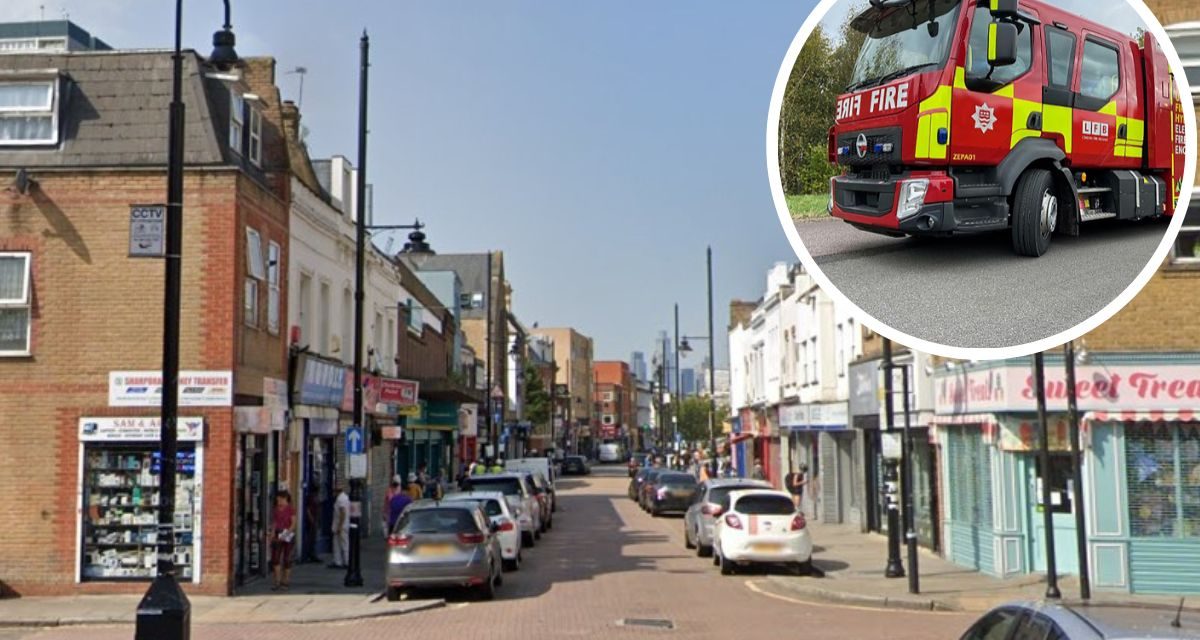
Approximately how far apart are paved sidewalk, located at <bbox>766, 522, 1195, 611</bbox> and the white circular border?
13.8m

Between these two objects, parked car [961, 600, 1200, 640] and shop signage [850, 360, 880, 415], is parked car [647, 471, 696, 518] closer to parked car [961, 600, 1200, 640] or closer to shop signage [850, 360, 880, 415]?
shop signage [850, 360, 880, 415]

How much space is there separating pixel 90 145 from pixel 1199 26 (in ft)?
53.0

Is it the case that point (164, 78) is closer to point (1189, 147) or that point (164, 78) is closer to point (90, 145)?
point (90, 145)

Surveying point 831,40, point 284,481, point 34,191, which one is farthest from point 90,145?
Result: point 831,40

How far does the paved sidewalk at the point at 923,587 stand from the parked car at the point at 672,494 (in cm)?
1728

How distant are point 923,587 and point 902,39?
60.6 ft

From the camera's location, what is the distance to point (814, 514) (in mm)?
38031

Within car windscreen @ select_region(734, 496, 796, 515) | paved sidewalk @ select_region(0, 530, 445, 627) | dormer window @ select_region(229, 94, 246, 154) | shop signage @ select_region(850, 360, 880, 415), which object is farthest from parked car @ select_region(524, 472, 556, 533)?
dormer window @ select_region(229, 94, 246, 154)

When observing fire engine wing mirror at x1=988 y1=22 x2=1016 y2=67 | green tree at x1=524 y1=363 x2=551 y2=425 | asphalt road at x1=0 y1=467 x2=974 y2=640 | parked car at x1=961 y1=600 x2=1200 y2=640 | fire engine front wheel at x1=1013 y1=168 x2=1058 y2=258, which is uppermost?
green tree at x1=524 y1=363 x2=551 y2=425

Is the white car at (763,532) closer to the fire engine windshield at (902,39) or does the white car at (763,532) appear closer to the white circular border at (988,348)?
the white circular border at (988,348)

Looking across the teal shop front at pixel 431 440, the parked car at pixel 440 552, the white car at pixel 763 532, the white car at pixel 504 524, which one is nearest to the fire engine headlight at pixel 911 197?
the parked car at pixel 440 552

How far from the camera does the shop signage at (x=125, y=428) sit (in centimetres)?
1923

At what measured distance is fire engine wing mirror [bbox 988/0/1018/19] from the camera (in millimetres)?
2482

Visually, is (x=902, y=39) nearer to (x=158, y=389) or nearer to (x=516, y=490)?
(x=158, y=389)
